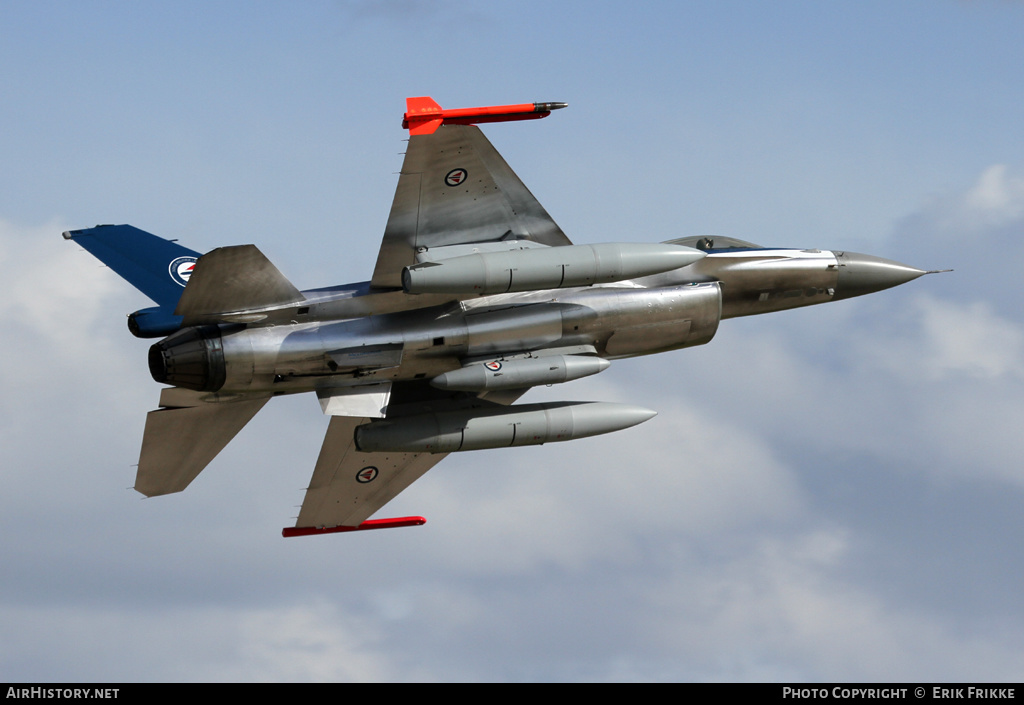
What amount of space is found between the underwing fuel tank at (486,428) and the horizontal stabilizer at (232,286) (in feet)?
8.02

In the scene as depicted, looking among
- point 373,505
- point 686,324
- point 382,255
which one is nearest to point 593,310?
point 686,324

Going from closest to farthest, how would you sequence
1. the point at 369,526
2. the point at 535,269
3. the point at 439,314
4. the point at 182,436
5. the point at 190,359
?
the point at 535,269 < the point at 190,359 < the point at 439,314 < the point at 182,436 < the point at 369,526

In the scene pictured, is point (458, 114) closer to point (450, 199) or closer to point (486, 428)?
point (450, 199)

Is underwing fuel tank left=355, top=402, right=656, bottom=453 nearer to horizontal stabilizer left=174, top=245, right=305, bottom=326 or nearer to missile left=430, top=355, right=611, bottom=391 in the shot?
missile left=430, top=355, right=611, bottom=391

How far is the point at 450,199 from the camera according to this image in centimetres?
2528

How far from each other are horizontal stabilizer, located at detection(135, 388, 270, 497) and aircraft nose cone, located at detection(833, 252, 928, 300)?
9.54m

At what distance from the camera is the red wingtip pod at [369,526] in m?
28.9

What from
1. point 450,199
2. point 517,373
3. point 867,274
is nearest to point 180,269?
point 450,199

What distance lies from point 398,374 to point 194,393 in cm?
313

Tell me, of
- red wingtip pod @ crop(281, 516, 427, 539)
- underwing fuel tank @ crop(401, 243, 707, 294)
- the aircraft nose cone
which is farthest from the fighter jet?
red wingtip pod @ crop(281, 516, 427, 539)

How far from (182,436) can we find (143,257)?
2.87 meters

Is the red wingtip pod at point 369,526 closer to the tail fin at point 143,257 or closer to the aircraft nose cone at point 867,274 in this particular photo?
the tail fin at point 143,257

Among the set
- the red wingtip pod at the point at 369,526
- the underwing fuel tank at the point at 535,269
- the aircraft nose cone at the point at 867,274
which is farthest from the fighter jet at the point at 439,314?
the red wingtip pod at the point at 369,526
